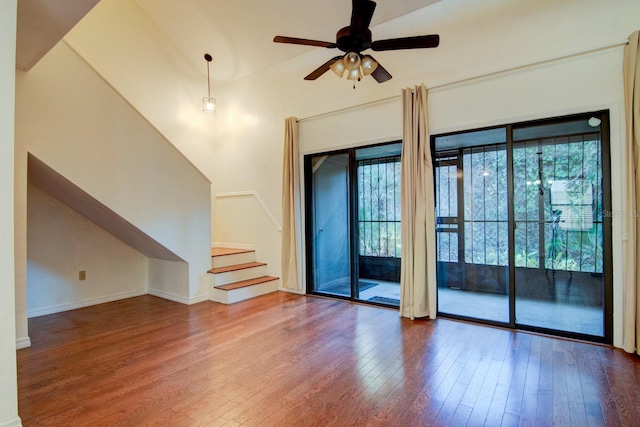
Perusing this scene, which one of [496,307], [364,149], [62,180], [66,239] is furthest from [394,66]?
[66,239]

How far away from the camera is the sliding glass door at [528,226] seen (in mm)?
3123

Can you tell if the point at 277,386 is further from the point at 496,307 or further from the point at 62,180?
the point at 62,180

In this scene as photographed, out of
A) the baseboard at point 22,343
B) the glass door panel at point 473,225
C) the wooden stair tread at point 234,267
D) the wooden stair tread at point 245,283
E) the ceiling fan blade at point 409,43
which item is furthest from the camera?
the wooden stair tread at point 234,267

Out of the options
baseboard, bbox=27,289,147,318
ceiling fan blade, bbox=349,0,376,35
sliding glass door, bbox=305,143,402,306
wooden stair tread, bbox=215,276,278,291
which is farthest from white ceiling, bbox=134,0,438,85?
baseboard, bbox=27,289,147,318

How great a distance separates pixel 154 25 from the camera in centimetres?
538

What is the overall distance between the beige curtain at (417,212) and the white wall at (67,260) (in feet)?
13.4

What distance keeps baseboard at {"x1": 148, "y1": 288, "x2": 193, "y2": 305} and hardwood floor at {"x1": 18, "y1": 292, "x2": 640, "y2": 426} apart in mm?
694

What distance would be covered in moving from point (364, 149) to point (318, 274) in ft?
6.67

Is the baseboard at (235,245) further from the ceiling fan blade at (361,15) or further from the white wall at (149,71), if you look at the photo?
the ceiling fan blade at (361,15)

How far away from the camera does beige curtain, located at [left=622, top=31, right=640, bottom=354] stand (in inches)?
108

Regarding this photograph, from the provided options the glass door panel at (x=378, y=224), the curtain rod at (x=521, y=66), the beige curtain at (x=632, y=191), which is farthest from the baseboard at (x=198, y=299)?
the beige curtain at (x=632, y=191)

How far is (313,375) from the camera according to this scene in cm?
249

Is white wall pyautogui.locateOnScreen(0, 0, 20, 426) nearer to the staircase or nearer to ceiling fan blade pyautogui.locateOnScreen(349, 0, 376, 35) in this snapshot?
ceiling fan blade pyautogui.locateOnScreen(349, 0, 376, 35)

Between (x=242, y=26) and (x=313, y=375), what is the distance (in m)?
4.79
